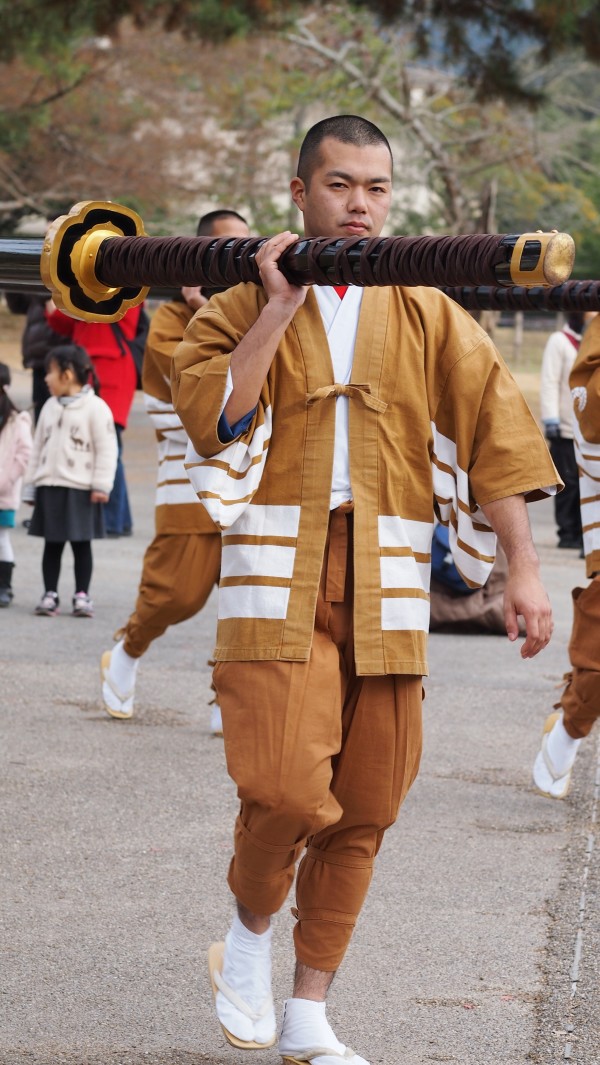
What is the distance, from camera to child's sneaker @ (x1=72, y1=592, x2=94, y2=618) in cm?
848

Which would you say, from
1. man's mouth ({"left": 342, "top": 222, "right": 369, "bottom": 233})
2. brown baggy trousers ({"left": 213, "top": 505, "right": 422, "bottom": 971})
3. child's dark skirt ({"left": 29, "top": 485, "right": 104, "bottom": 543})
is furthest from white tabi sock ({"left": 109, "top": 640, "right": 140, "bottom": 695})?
man's mouth ({"left": 342, "top": 222, "right": 369, "bottom": 233})

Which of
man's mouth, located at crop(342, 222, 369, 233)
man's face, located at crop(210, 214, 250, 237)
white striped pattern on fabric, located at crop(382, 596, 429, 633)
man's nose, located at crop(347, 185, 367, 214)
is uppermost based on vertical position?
man's face, located at crop(210, 214, 250, 237)

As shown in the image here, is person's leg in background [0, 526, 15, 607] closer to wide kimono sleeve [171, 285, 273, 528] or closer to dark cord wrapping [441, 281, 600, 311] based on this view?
wide kimono sleeve [171, 285, 273, 528]

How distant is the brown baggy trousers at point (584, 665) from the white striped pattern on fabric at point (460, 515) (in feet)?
5.77

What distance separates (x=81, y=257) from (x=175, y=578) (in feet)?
11.1

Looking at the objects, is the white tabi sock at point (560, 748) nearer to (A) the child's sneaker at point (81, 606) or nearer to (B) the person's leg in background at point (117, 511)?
(A) the child's sneaker at point (81, 606)

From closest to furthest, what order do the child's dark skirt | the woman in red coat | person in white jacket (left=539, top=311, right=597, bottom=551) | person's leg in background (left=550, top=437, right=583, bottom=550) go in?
the child's dark skirt, the woman in red coat, person in white jacket (left=539, top=311, right=597, bottom=551), person's leg in background (left=550, top=437, right=583, bottom=550)

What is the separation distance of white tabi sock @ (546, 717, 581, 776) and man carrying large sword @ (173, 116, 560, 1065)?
215cm

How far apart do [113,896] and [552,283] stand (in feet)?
8.26

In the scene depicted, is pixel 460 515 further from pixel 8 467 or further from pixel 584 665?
pixel 8 467

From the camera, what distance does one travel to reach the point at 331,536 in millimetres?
2982

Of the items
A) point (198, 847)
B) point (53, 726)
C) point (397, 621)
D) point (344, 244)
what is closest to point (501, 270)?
point (344, 244)

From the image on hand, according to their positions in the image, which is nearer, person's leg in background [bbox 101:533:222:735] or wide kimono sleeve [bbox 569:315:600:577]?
wide kimono sleeve [bbox 569:315:600:577]

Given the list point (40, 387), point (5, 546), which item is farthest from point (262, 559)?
point (40, 387)
